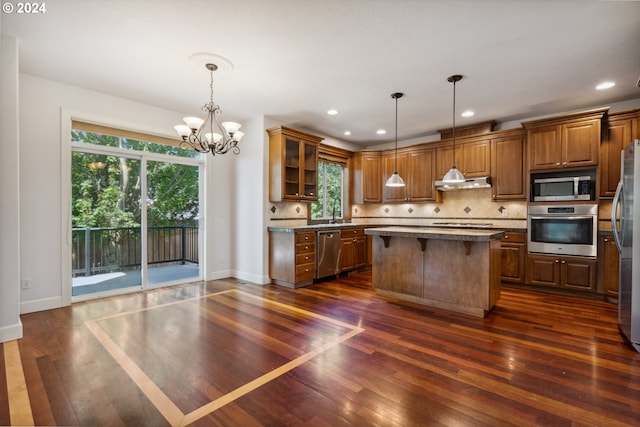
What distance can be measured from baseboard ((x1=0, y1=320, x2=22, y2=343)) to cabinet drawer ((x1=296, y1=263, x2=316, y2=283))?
3137 mm

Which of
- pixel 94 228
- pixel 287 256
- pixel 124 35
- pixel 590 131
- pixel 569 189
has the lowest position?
pixel 287 256

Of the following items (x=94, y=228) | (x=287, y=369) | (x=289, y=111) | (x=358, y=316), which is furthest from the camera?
(x=289, y=111)

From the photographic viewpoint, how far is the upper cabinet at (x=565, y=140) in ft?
13.7

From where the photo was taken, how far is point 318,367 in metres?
2.34

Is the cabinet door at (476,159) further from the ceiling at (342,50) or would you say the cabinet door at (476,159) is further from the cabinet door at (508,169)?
the ceiling at (342,50)

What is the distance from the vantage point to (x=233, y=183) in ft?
18.2

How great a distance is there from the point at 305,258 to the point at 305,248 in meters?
0.16

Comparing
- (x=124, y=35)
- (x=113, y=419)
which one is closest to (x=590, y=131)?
(x=124, y=35)

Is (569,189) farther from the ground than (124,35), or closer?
closer

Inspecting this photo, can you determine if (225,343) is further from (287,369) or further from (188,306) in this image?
(188,306)

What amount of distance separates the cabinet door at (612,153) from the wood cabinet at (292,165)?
13.9ft

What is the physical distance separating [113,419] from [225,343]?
1067mm

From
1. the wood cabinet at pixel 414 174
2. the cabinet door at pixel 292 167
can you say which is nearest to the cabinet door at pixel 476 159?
the wood cabinet at pixel 414 174

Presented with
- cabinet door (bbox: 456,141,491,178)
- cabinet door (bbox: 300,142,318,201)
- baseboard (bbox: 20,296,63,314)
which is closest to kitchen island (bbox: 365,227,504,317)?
cabinet door (bbox: 300,142,318,201)
